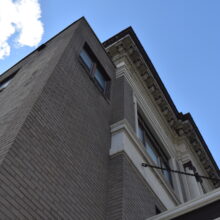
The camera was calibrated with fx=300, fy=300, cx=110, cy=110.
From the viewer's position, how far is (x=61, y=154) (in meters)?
5.32

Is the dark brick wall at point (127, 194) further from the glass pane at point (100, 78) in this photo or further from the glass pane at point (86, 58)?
the glass pane at point (86, 58)

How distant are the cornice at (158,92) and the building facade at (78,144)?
1107mm

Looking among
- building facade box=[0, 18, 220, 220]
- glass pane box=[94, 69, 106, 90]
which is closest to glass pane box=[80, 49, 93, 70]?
building facade box=[0, 18, 220, 220]

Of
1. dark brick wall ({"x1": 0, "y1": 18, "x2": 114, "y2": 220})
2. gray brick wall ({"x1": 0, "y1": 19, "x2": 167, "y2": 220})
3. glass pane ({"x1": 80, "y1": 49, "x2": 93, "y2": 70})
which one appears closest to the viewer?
dark brick wall ({"x1": 0, "y1": 18, "x2": 114, "y2": 220})

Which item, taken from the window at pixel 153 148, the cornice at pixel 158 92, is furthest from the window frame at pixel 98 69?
the cornice at pixel 158 92

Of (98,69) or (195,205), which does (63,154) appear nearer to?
(195,205)

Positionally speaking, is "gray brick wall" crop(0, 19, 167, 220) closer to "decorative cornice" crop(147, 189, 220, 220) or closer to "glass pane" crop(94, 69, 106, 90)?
"decorative cornice" crop(147, 189, 220, 220)

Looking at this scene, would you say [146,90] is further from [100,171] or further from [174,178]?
[100,171]

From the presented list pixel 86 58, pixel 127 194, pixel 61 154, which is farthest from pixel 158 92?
pixel 61 154

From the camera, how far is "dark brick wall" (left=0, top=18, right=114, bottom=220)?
404 centimetres

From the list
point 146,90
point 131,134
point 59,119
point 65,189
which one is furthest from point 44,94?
point 146,90

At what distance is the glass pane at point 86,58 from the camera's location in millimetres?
9341

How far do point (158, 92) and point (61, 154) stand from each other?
9546mm

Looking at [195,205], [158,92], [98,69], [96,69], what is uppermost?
[158,92]
